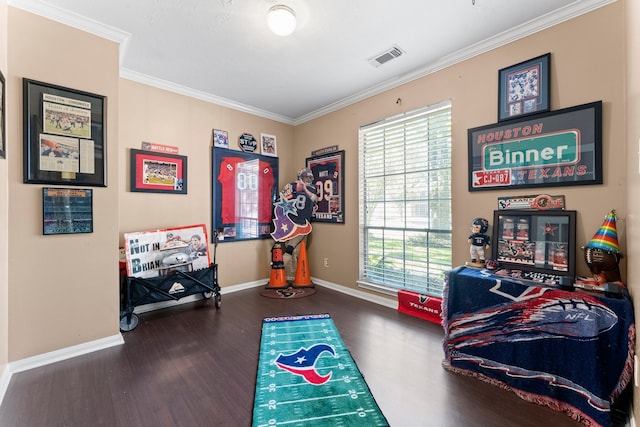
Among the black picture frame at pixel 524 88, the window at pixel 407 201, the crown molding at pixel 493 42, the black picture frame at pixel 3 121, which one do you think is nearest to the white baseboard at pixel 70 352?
the window at pixel 407 201

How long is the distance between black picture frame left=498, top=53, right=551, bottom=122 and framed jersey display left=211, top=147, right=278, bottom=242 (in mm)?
3127

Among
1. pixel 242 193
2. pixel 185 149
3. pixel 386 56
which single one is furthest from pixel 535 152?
pixel 185 149

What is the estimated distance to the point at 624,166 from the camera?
1.85 metres

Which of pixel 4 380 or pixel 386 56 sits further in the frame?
pixel 386 56

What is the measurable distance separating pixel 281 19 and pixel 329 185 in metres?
2.34

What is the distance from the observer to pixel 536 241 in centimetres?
215

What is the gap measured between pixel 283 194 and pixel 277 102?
136 cm

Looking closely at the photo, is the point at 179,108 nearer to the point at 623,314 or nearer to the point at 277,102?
the point at 277,102

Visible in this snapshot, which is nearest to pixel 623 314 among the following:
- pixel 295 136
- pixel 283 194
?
pixel 283 194

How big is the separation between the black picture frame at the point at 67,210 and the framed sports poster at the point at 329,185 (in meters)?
2.78

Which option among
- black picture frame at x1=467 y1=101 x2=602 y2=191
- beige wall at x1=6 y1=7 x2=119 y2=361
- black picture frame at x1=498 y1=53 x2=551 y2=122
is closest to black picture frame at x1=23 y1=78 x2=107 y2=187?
beige wall at x1=6 y1=7 x2=119 y2=361

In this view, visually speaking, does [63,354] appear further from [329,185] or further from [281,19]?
[329,185]

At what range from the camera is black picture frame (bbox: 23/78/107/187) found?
2.08 metres

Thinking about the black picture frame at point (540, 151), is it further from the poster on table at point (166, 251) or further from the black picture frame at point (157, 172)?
the black picture frame at point (157, 172)
